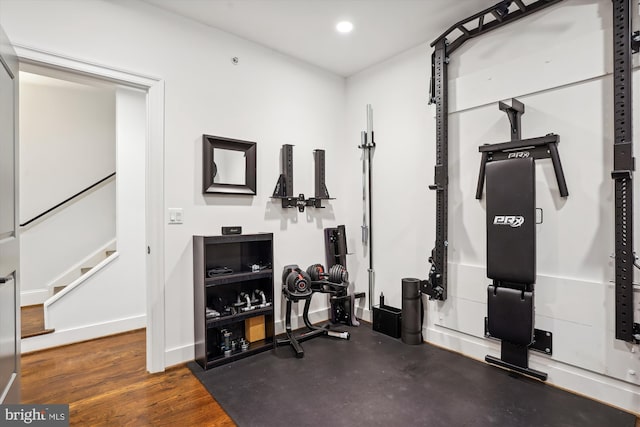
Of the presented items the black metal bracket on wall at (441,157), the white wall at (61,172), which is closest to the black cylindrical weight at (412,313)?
the black metal bracket on wall at (441,157)

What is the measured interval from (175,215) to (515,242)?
2.64 metres

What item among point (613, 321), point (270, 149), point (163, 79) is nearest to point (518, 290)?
point (613, 321)

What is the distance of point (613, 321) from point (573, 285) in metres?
0.29

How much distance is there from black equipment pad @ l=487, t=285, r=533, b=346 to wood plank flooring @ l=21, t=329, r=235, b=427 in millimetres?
1960

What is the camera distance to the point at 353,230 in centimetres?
391

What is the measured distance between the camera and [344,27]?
296cm

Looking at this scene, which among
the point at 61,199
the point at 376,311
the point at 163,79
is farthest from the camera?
the point at 61,199

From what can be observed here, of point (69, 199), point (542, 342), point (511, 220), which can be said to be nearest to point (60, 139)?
point (69, 199)

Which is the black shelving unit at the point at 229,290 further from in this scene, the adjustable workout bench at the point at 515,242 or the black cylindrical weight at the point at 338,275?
the adjustable workout bench at the point at 515,242

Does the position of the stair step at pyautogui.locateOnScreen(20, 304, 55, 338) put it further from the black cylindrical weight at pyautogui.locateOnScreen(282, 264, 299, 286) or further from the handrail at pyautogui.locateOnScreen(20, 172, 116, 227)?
the black cylindrical weight at pyautogui.locateOnScreen(282, 264, 299, 286)

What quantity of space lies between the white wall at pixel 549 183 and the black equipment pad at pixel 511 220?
0.24m

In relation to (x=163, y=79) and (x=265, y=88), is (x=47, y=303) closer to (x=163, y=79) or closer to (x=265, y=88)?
(x=163, y=79)

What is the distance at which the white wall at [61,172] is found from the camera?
4.27 metres

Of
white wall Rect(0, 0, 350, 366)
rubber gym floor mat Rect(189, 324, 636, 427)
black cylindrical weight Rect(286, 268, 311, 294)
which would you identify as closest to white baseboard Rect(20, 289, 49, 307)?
white wall Rect(0, 0, 350, 366)
